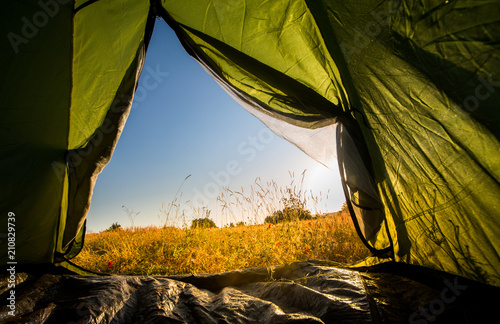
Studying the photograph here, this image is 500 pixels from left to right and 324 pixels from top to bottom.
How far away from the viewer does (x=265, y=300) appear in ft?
3.98

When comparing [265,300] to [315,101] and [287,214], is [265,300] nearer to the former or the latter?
[315,101]

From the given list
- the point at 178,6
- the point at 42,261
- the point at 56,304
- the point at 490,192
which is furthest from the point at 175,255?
the point at 490,192

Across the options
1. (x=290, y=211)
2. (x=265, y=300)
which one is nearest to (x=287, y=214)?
(x=290, y=211)

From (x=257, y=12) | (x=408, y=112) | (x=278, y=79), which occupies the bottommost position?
(x=408, y=112)

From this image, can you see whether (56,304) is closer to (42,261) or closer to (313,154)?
(42,261)

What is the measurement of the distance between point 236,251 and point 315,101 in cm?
190

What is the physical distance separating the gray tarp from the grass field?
692 mm

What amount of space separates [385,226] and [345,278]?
0.55 metres

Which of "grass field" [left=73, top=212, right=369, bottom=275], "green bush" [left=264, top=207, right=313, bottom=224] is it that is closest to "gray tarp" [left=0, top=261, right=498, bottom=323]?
"grass field" [left=73, top=212, right=369, bottom=275]

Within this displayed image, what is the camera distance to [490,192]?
98cm

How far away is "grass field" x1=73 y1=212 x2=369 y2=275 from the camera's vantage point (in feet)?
6.97

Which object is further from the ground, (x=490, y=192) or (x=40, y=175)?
(x=40, y=175)

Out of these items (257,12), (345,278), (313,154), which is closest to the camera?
(345,278)

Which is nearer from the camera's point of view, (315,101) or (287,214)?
(315,101)
